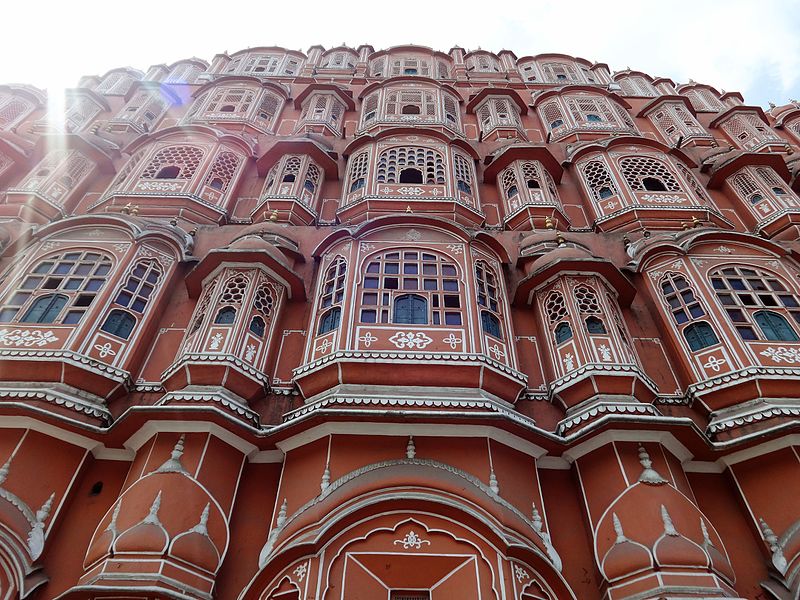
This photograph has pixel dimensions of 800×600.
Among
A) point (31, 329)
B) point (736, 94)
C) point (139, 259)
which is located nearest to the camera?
point (31, 329)

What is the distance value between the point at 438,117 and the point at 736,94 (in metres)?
14.3

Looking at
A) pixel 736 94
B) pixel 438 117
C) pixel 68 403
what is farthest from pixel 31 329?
pixel 736 94

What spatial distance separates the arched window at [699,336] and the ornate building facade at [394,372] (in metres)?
0.03

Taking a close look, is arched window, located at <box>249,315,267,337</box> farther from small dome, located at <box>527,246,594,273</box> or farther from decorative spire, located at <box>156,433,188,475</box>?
small dome, located at <box>527,246,594,273</box>

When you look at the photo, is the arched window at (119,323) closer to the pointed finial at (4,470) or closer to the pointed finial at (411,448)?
the pointed finial at (4,470)

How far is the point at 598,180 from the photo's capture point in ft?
53.9

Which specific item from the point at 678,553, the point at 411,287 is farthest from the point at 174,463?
the point at 678,553

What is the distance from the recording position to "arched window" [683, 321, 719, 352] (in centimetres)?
1079

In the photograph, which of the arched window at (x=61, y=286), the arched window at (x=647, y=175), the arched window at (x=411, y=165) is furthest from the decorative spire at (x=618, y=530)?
the arched window at (x=647, y=175)

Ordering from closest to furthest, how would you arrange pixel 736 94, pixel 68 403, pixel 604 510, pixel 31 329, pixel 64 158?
pixel 604 510
pixel 68 403
pixel 31 329
pixel 64 158
pixel 736 94

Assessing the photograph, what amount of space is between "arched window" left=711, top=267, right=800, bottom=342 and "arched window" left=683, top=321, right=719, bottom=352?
43 cm

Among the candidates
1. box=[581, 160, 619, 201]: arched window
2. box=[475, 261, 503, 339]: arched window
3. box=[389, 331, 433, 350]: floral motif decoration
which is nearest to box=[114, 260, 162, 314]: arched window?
box=[389, 331, 433, 350]: floral motif decoration

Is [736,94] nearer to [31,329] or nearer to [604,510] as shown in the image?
[604,510]

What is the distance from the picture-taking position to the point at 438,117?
759 inches
